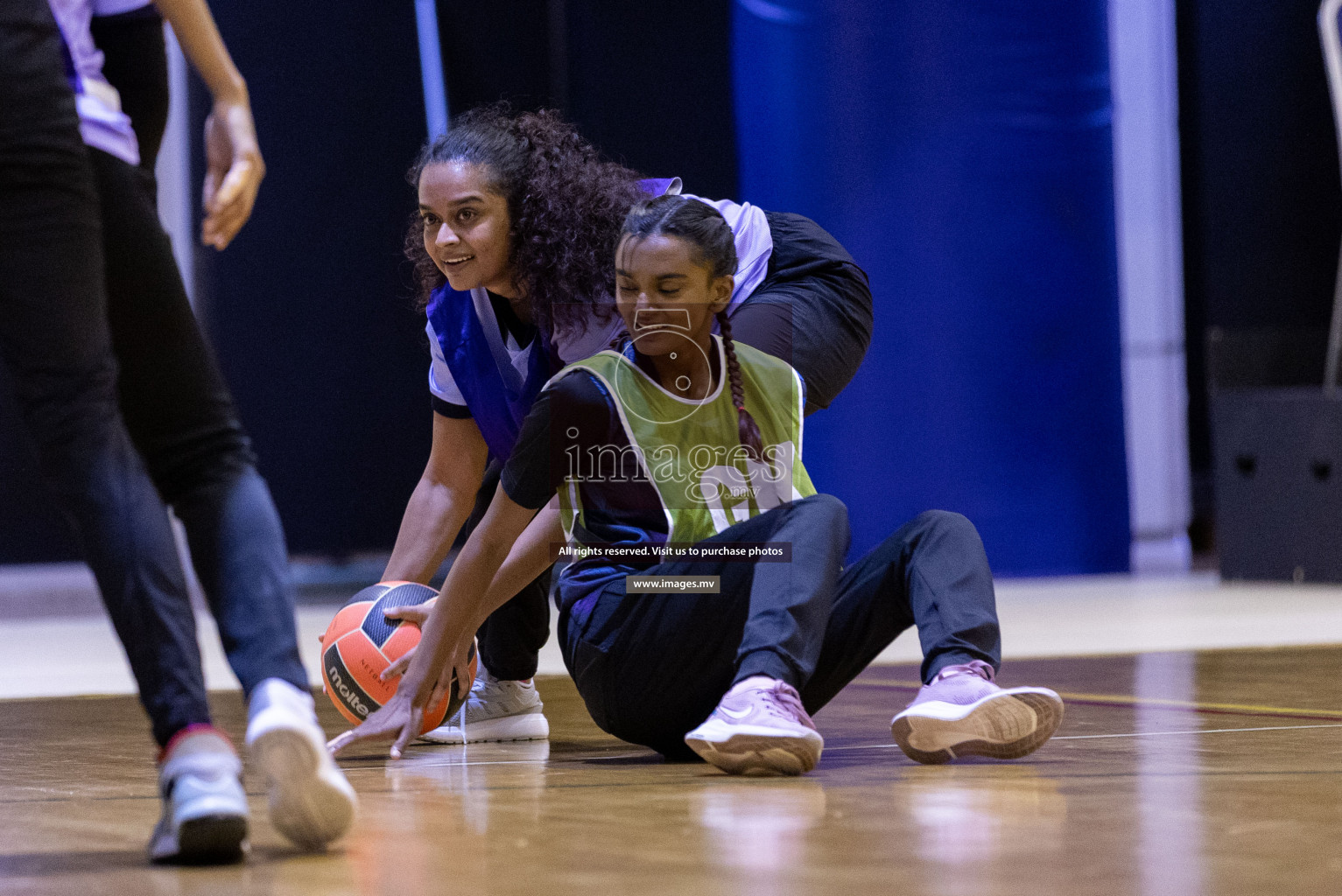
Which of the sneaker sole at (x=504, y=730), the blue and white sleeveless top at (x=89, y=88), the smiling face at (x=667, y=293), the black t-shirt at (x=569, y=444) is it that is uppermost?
the blue and white sleeveless top at (x=89, y=88)

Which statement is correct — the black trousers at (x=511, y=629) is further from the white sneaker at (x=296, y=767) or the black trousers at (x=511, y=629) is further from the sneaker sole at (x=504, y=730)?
the white sneaker at (x=296, y=767)

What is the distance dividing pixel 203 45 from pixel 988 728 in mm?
1186

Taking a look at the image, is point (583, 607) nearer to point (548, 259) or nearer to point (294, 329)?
point (548, 259)

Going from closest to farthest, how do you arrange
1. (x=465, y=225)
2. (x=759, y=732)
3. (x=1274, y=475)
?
(x=759, y=732) → (x=465, y=225) → (x=1274, y=475)

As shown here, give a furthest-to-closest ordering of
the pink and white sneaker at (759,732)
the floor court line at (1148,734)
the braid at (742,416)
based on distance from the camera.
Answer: the floor court line at (1148,734) → the braid at (742,416) → the pink and white sneaker at (759,732)

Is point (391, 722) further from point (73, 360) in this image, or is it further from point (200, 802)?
point (73, 360)

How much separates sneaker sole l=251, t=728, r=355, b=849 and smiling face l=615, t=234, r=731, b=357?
841mm

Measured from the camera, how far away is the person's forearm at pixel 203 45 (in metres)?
1.58

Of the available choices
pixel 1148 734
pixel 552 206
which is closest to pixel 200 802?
pixel 552 206

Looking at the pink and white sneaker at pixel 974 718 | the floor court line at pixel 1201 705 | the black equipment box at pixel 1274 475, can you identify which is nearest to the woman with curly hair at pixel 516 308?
the pink and white sneaker at pixel 974 718

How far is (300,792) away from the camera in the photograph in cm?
150

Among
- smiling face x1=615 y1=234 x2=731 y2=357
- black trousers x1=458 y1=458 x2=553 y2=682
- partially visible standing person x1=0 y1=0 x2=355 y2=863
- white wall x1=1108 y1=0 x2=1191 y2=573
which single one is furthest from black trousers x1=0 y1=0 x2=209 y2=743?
white wall x1=1108 y1=0 x2=1191 y2=573

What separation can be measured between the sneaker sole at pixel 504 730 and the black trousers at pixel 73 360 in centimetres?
109

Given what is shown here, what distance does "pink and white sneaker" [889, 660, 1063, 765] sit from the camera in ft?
6.57
